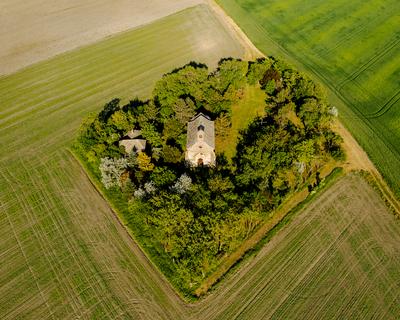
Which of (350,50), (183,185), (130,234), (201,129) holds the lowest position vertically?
(130,234)

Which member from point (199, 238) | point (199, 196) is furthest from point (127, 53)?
point (199, 238)

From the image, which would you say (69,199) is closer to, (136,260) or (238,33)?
(136,260)

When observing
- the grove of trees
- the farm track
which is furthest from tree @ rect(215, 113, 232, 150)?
the farm track

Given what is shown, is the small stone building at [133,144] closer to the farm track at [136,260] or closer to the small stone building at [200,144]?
the small stone building at [200,144]

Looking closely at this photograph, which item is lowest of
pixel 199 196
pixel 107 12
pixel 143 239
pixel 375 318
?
pixel 375 318

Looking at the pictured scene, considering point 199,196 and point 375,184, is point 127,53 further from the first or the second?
point 375,184

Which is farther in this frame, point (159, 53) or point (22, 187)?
point (159, 53)

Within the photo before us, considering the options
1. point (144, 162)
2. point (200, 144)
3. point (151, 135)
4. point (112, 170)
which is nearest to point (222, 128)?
point (200, 144)

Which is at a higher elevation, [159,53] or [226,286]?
[159,53]
